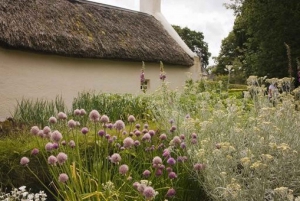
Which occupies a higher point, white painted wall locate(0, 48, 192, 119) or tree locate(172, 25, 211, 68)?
tree locate(172, 25, 211, 68)

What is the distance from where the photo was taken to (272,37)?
17.6 meters

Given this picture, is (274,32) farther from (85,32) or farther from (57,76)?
(57,76)

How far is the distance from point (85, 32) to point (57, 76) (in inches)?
77.3

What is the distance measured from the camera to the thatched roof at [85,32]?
1007 centimetres

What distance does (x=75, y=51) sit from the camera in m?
11.1

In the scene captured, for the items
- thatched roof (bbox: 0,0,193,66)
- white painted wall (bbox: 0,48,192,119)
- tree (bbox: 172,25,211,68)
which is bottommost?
white painted wall (bbox: 0,48,192,119)

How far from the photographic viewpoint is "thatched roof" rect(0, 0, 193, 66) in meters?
10.1

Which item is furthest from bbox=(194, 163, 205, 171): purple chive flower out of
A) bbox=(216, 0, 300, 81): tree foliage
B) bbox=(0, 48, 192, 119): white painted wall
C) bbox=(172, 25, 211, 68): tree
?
bbox=(172, 25, 211, 68): tree

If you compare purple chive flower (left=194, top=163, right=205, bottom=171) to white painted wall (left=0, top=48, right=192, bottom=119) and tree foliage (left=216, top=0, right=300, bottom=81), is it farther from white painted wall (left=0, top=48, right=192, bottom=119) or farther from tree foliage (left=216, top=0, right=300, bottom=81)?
tree foliage (left=216, top=0, right=300, bottom=81)

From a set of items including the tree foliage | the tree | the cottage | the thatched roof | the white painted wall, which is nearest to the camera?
the white painted wall

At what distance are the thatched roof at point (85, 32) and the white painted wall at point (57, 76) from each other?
0.33 m

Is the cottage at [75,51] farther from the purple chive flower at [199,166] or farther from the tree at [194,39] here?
the tree at [194,39]

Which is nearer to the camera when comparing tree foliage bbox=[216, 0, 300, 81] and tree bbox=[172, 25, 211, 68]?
tree foliage bbox=[216, 0, 300, 81]

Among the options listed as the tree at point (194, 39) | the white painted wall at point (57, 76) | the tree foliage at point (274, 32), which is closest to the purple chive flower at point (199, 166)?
the white painted wall at point (57, 76)
